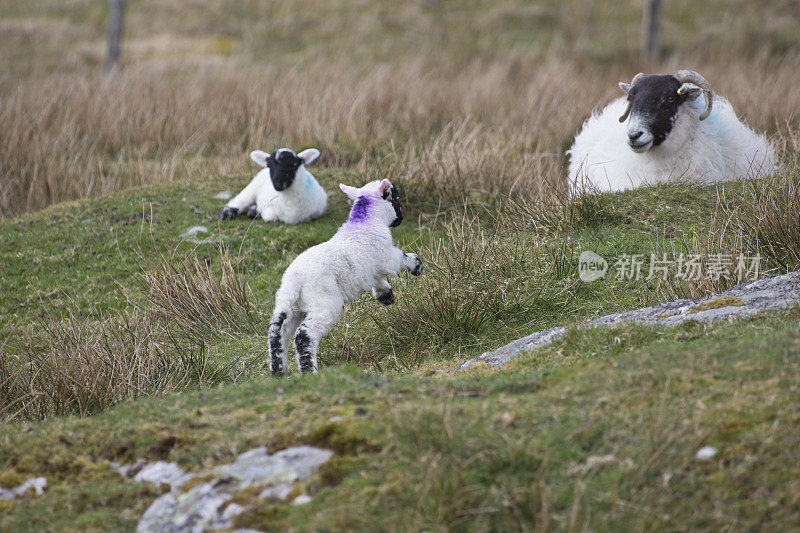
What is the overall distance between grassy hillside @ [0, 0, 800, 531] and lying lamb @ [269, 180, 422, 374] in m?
0.46

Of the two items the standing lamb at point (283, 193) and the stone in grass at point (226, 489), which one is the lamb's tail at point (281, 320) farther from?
the standing lamb at point (283, 193)

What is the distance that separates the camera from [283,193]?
921 centimetres

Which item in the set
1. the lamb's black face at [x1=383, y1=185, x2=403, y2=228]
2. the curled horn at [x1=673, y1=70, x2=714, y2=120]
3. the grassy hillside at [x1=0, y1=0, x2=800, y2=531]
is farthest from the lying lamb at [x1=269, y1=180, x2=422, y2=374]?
the curled horn at [x1=673, y1=70, x2=714, y2=120]

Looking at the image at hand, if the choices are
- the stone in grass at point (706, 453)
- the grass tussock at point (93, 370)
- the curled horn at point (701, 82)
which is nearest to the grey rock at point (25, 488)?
the grass tussock at point (93, 370)

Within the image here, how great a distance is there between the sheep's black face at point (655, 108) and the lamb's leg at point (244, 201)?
408 centimetres

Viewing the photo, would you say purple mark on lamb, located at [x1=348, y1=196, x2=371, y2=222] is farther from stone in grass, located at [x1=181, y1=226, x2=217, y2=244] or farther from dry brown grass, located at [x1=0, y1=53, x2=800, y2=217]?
stone in grass, located at [x1=181, y1=226, x2=217, y2=244]

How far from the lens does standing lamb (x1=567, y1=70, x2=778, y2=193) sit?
8641 millimetres

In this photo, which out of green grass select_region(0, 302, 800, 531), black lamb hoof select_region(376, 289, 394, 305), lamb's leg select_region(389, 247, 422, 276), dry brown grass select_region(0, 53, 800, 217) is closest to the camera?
green grass select_region(0, 302, 800, 531)

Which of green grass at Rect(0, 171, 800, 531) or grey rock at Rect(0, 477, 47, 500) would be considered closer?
green grass at Rect(0, 171, 800, 531)

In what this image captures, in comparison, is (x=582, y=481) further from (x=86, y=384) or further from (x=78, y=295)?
(x=78, y=295)

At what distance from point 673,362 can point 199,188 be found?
7.81 metres

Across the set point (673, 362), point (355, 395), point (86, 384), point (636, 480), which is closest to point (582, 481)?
point (636, 480)

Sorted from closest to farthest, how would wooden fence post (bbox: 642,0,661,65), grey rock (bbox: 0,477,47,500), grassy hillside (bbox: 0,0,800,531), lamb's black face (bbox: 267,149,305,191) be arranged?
1. grassy hillside (bbox: 0,0,800,531)
2. grey rock (bbox: 0,477,47,500)
3. lamb's black face (bbox: 267,149,305,191)
4. wooden fence post (bbox: 642,0,661,65)

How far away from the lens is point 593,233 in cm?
752
